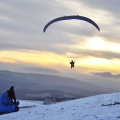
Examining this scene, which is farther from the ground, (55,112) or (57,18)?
(57,18)

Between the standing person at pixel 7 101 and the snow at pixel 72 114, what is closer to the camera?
the snow at pixel 72 114

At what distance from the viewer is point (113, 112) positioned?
80.6ft

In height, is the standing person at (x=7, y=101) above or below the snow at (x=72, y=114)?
above

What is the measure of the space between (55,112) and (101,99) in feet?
20.4

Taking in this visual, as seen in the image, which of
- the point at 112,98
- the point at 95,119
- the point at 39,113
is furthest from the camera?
the point at 112,98

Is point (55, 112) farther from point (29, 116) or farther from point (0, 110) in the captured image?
point (0, 110)

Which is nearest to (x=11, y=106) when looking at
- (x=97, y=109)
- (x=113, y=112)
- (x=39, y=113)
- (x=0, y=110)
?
(x=0, y=110)

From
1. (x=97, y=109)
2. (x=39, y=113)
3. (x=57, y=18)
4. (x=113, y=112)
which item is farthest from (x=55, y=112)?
(x=57, y=18)

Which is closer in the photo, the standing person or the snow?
the snow

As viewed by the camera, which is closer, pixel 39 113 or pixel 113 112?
pixel 113 112

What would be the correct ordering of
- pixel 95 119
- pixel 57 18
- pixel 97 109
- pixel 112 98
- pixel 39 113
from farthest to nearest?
pixel 112 98, pixel 57 18, pixel 39 113, pixel 97 109, pixel 95 119

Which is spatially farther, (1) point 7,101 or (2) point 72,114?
(1) point 7,101

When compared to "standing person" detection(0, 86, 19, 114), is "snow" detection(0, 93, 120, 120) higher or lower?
lower

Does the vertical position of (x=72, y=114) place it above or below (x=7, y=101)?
below
